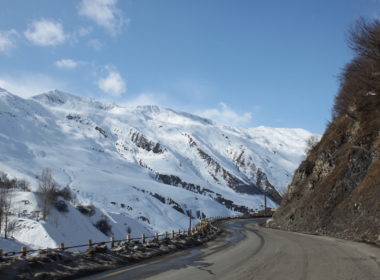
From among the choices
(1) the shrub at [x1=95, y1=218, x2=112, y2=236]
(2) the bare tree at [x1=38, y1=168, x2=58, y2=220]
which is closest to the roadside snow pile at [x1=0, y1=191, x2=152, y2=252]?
(1) the shrub at [x1=95, y1=218, x2=112, y2=236]

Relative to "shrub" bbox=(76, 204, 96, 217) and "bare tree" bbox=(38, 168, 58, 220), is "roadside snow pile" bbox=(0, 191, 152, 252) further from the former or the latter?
"bare tree" bbox=(38, 168, 58, 220)

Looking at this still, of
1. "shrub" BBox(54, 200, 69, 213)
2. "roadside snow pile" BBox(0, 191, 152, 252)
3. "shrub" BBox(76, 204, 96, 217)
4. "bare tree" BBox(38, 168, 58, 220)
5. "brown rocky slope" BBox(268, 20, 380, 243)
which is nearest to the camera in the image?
"brown rocky slope" BBox(268, 20, 380, 243)

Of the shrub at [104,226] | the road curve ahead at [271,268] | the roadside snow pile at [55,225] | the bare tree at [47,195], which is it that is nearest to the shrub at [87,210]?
the roadside snow pile at [55,225]

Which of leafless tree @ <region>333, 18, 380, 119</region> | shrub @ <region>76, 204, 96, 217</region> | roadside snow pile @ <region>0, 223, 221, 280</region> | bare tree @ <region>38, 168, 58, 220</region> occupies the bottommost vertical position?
roadside snow pile @ <region>0, 223, 221, 280</region>

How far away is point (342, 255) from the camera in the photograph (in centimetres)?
1611

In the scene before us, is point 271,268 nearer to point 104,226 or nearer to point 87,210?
point 104,226

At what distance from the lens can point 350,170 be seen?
3388 centimetres

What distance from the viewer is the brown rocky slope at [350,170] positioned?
27875 mm

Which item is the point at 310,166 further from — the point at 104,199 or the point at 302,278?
the point at 104,199

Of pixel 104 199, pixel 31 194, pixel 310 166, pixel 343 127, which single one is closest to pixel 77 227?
pixel 31 194

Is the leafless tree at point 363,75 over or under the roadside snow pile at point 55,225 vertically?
over

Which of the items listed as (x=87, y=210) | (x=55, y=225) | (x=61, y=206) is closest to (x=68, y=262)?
(x=55, y=225)

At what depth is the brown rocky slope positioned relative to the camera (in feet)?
91.5

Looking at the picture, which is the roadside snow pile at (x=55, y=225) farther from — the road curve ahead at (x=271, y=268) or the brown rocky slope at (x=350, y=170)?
the road curve ahead at (x=271, y=268)
